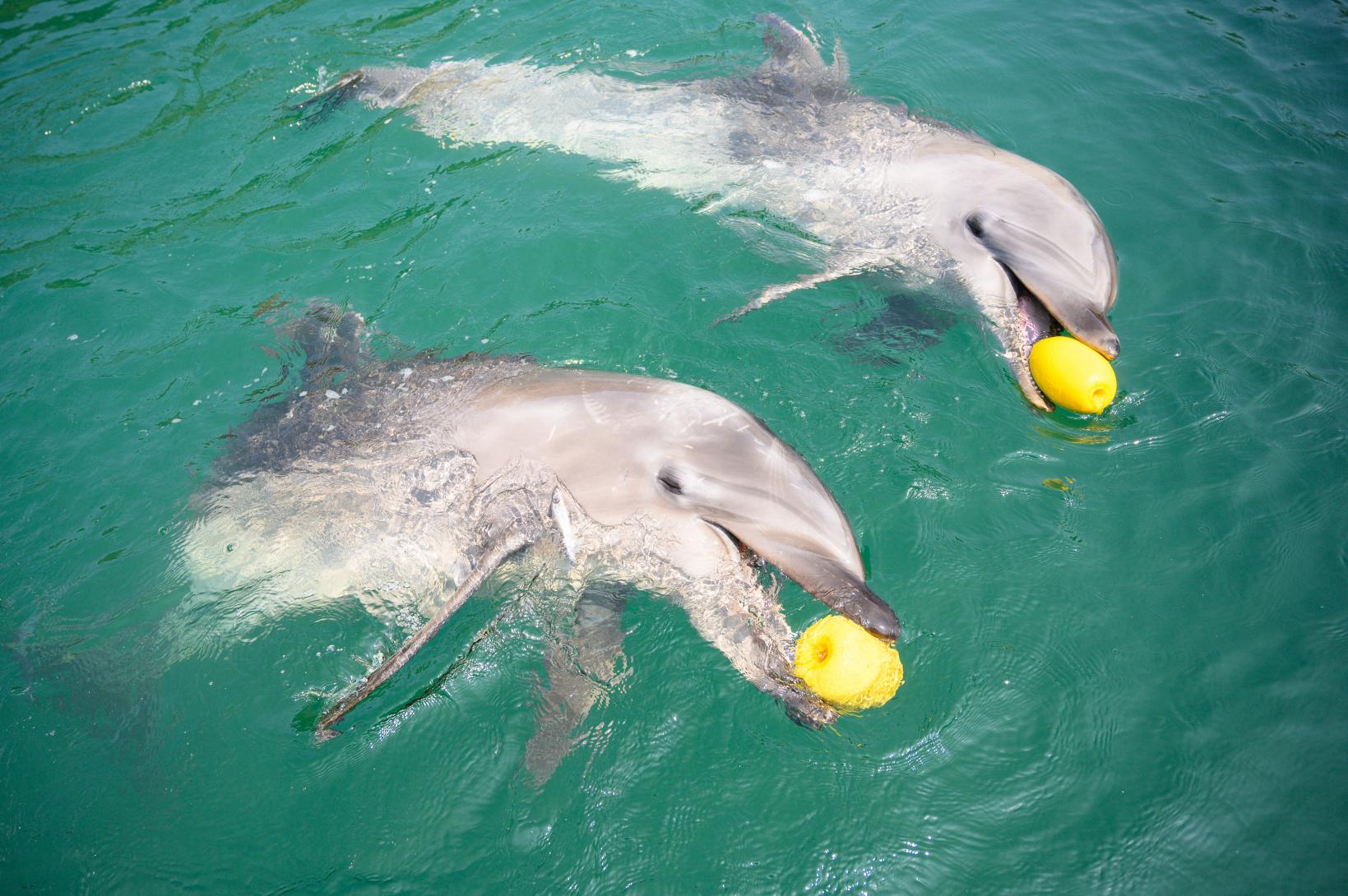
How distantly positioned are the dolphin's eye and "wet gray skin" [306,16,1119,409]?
2.54 meters

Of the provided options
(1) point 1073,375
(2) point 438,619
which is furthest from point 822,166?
(2) point 438,619

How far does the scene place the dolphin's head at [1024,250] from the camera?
5.97 metres

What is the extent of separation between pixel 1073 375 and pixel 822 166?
10.5 feet

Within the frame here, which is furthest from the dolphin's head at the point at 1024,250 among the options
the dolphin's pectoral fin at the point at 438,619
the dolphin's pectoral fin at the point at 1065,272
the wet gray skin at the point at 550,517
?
the dolphin's pectoral fin at the point at 438,619

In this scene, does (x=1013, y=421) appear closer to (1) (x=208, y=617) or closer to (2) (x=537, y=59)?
(1) (x=208, y=617)

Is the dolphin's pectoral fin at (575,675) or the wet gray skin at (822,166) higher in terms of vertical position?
the wet gray skin at (822,166)

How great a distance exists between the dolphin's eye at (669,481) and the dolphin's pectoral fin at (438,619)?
31.3 inches

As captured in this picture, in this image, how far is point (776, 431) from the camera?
593 cm

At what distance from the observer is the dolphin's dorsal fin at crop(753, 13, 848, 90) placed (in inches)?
344

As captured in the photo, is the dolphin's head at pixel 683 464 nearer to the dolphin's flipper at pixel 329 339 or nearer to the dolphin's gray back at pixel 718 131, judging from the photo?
the dolphin's flipper at pixel 329 339

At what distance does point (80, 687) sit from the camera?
5082 mm

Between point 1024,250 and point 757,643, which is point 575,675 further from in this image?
point 1024,250

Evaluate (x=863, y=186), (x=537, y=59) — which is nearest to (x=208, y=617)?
(x=863, y=186)

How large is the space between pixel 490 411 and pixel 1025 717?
3.51 metres
